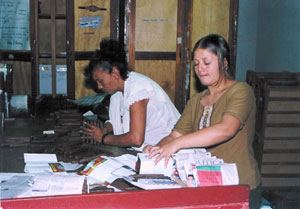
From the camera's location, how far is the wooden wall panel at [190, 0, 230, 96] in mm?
5258

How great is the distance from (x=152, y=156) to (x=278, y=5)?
3806 millimetres

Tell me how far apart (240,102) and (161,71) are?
3610 mm

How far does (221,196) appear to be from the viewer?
135cm

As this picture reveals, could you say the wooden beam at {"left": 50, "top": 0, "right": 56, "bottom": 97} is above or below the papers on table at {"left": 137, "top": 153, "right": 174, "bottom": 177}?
above

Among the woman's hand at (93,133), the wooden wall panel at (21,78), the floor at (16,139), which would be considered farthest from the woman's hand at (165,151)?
the wooden wall panel at (21,78)

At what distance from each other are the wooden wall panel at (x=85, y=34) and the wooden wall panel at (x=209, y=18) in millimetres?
1278

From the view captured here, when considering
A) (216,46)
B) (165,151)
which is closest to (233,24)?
(216,46)

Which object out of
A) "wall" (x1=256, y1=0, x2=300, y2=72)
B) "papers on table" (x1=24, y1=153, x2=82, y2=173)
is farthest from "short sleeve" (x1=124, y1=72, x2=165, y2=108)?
"wall" (x1=256, y1=0, x2=300, y2=72)

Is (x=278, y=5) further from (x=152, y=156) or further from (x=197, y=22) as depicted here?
(x=152, y=156)

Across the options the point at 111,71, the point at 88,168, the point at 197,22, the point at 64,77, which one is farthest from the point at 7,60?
the point at 88,168

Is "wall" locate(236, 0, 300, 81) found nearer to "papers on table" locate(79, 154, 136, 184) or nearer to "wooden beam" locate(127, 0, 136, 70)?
"wooden beam" locate(127, 0, 136, 70)

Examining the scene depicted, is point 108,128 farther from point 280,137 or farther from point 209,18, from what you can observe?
point 209,18

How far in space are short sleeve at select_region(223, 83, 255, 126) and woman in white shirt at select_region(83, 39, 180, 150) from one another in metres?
0.92

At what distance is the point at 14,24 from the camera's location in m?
5.46
